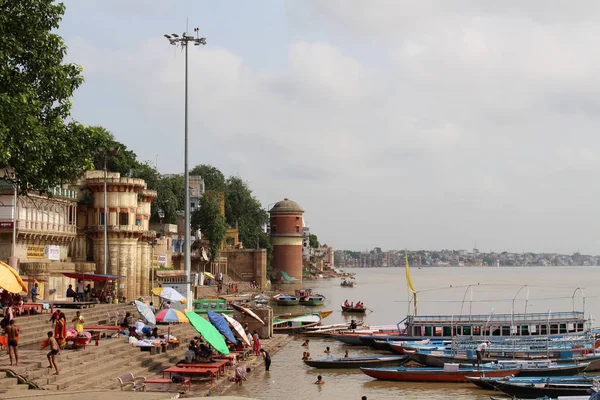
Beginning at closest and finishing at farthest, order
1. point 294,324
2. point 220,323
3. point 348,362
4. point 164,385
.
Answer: point 164,385 → point 220,323 → point 348,362 → point 294,324

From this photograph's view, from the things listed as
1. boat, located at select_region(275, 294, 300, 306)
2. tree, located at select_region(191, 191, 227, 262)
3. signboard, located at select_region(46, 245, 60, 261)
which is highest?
tree, located at select_region(191, 191, 227, 262)

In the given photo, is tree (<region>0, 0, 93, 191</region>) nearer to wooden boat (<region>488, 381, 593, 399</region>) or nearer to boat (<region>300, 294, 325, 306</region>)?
wooden boat (<region>488, 381, 593, 399</region>)

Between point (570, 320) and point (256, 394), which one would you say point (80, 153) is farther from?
point (570, 320)

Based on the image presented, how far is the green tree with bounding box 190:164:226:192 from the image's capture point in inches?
4254

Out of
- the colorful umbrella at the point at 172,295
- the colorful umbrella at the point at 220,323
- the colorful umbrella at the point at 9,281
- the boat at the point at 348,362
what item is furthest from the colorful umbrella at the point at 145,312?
the colorful umbrella at the point at 9,281

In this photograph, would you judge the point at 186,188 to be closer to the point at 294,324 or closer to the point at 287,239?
the point at 294,324

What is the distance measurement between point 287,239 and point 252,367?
7579 cm

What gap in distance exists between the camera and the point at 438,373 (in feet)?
94.1

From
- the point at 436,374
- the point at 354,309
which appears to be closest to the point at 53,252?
the point at 436,374

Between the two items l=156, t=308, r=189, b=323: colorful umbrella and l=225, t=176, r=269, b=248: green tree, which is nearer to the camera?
l=156, t=308, r=189, b=323: colorful umbrella

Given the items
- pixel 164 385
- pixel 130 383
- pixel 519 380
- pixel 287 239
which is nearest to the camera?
pixel 130 383

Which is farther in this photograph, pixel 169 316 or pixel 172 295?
pixel 172 295

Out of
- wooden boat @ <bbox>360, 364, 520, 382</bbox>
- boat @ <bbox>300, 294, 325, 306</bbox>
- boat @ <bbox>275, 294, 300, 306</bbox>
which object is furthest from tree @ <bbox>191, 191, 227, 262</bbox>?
wooden boat @ <bbox>360, 364, 520, 382</bbox>

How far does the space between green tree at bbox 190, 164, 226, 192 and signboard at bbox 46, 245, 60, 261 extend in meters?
62.8
